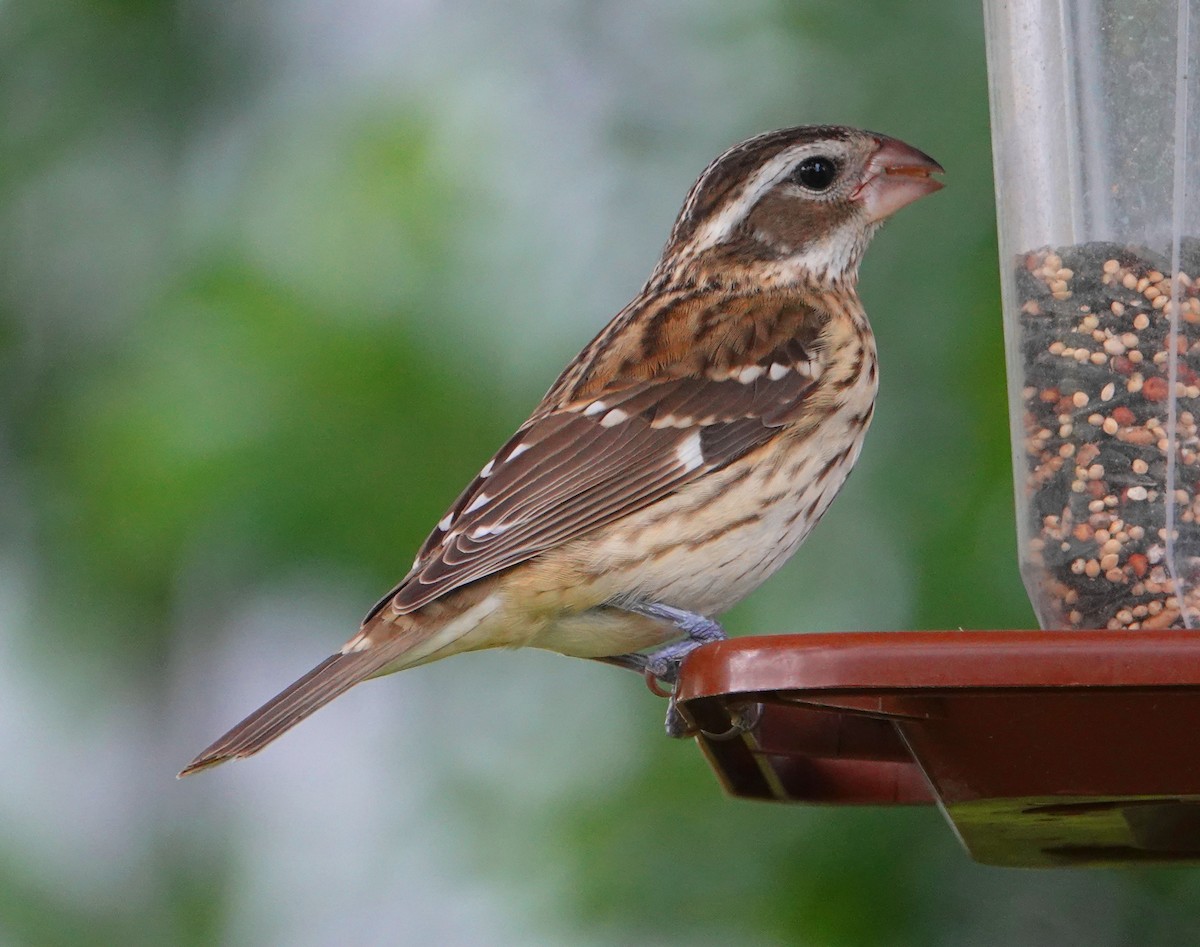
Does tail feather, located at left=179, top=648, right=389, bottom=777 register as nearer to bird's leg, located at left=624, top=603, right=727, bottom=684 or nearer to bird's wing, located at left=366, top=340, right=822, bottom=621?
bird's wing, located at left=366, top=340, right=822, bottom=621

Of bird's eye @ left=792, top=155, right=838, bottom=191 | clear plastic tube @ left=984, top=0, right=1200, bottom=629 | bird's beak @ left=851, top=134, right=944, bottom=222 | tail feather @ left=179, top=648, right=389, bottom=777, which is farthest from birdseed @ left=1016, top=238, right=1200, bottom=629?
tail feather @ left=179, top=648, right=389, bottom=777

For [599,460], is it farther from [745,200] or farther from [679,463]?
[745,200]

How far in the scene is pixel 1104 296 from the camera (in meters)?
3.40

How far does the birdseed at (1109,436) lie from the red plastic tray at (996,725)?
467 mm

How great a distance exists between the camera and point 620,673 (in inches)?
210

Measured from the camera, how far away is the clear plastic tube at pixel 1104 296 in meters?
3.24

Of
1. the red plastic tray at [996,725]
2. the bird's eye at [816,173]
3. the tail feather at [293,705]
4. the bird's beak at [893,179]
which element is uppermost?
the bird's eye at [816,173]

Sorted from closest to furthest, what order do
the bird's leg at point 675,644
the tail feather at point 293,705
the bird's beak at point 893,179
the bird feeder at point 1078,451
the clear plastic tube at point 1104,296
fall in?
1. the bird feeder at point 1078,451
2. the clear plastic tube at point 1104,296
3. the tail feather at point 293,705
4. the bird's leg at point 675,644
5. the bird's beak at point 893,179

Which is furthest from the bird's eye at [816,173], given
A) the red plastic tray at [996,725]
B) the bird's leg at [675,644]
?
the red plastic tray at [996,725]

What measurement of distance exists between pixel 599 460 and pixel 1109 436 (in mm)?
1209

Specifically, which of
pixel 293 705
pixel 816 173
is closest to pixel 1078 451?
pixel 816 173

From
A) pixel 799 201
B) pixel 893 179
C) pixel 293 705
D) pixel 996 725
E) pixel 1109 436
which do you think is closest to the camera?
pixel 996 725

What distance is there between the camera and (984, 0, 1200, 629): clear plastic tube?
3.24m

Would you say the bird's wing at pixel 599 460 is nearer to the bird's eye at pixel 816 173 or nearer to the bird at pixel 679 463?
the bird at pixel 679 463
